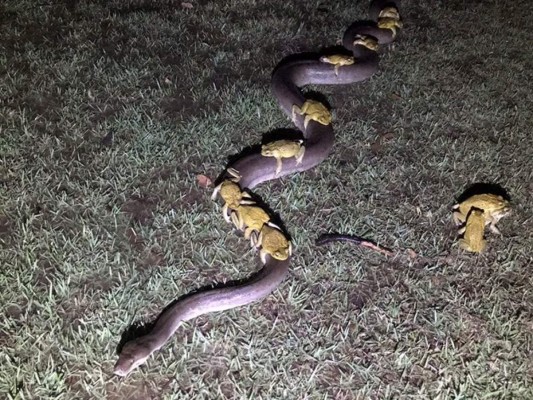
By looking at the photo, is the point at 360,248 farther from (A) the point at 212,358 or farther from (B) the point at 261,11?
(B) the point at 261,11

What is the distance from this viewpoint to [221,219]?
450 cm

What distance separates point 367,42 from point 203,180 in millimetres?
2792

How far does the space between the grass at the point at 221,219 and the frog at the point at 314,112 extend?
0.32 meters

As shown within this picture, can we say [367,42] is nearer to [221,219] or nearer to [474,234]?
[474,234]

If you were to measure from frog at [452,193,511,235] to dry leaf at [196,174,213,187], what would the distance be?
2.15 meters

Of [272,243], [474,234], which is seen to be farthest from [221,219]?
[474,234]

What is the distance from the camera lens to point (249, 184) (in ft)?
15.4

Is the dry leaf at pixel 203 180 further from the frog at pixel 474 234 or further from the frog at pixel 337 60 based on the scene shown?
the frog at pixel 474 234

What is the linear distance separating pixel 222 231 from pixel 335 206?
1.03m

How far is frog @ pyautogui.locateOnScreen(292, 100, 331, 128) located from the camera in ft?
17.0

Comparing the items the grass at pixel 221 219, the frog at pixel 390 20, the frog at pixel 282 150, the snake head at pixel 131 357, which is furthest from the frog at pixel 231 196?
the frog at pixel 390 20

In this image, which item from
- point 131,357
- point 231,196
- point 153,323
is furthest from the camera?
point 231,196

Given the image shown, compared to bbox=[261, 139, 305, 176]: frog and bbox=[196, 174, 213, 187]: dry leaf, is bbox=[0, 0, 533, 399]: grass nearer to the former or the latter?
bbox=[196, 174, 213, 187]: dry leaf

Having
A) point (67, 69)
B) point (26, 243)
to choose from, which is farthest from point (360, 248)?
point (67, 69)
